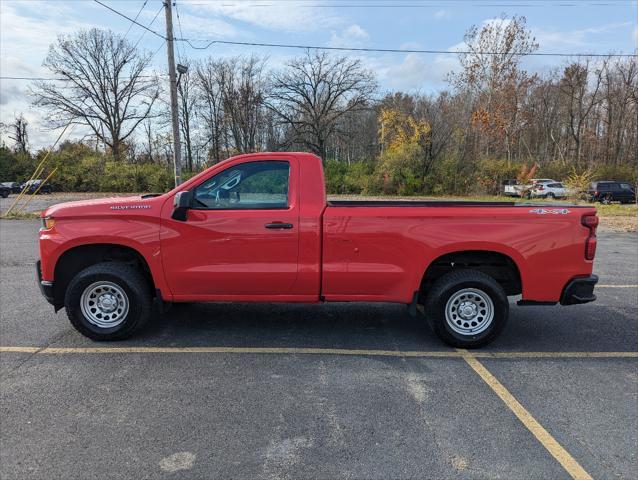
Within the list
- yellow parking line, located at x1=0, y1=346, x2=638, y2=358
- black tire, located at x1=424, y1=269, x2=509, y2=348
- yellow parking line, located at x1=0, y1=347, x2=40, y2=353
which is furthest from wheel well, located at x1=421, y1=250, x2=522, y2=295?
yellow parking line, located at x1=0, y1=347, x2=40, y2=353

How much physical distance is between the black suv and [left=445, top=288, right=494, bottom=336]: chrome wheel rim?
3145cm

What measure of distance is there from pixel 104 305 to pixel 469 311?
12.3ft

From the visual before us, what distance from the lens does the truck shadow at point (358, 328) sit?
191 inches

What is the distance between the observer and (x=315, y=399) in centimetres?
364

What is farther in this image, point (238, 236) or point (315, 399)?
point (238, 236)

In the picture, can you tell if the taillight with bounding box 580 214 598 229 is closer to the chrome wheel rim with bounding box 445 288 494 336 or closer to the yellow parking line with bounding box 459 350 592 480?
the chrome wheel rim with bounding box 445 288 494 336

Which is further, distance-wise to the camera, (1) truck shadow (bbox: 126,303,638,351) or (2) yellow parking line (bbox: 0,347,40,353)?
(1) truck shadow (bbox: 126,303,638,351)

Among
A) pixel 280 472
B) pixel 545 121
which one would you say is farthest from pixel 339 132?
pixel 280 472

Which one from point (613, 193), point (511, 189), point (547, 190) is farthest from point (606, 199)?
point (511, 189)

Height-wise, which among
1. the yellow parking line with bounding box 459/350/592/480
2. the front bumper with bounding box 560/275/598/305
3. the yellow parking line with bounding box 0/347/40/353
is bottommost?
the yellow parking line with bounding box 459/350/592/480

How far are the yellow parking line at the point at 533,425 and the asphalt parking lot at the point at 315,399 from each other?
0.01 meters

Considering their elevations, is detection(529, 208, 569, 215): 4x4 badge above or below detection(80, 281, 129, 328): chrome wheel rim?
above

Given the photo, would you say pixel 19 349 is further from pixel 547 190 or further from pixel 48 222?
pixel 547 190

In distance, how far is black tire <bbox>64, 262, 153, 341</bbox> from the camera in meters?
4.69
